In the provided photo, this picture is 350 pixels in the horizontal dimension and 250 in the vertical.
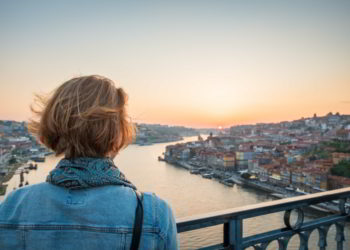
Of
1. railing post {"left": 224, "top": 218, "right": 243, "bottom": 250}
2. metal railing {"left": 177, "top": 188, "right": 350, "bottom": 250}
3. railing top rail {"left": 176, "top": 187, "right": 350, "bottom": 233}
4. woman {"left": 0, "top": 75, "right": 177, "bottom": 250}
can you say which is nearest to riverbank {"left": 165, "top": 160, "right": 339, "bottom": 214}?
metal railing {"left": 177, "top": 188, "right": 350, "bottom": 250}

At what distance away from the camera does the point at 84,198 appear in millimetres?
380

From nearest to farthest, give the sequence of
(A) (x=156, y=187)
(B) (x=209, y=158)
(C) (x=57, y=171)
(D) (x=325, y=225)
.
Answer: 1. (C) (x=57, y=171)
2. (D) (x=325, y=225)
3. (A) (x=156, y=187)
4. (B) (x=209, y=158)

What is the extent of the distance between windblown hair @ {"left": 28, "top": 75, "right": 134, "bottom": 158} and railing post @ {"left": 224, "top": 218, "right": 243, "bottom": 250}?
0.50m

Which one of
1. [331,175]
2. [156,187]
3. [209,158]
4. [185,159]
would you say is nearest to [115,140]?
[156,187]

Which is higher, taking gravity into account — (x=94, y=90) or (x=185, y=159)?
(x=94, y=90)

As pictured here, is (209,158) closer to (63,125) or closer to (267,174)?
(267,174)

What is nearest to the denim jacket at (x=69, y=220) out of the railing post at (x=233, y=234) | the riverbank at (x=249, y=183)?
the railing post at (x=233, y=234)

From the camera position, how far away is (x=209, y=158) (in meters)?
24.8

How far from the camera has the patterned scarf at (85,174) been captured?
0.38 meters

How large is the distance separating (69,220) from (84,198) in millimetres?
31

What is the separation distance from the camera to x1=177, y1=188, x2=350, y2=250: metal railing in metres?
0.76

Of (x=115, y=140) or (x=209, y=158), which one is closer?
(x=115, y=140)

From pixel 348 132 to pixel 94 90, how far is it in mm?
29983

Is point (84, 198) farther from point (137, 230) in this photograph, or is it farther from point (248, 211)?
point (248, 211)
